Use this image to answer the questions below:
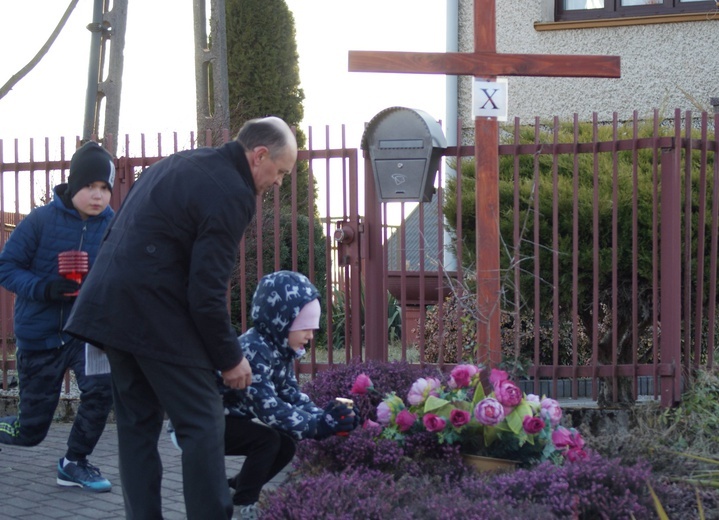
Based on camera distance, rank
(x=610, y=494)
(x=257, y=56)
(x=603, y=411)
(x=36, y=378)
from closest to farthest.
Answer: (x=610, y=494)
(x=36, y=378)
(x=603, y=411)
(x=257, y=56)

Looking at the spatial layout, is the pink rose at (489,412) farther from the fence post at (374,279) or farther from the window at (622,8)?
the window at (622,8)

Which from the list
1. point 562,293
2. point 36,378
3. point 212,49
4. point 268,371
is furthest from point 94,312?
point 212,49

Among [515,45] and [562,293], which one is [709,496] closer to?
[562,293]

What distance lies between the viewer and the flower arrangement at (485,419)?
14.1ft

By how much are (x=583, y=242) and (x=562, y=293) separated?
36 centimetres

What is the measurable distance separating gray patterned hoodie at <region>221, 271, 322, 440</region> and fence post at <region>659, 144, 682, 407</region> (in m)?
2.87

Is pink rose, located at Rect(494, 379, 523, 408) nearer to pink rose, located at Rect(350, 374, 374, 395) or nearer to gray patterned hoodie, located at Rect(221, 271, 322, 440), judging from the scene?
pink rose, located at Rect(350, 374, 374, 395)

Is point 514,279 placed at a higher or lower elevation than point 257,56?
lower

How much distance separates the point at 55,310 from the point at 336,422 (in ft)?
5.82

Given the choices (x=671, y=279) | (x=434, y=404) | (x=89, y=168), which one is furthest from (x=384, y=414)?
(x=671, y=279)

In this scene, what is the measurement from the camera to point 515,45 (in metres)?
11.2

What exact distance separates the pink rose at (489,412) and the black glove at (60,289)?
2.06 m

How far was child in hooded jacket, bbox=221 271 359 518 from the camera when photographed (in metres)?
4.10

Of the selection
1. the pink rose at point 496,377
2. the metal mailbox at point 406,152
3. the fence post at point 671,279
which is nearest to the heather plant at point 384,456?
the pink rose at point 496,377
